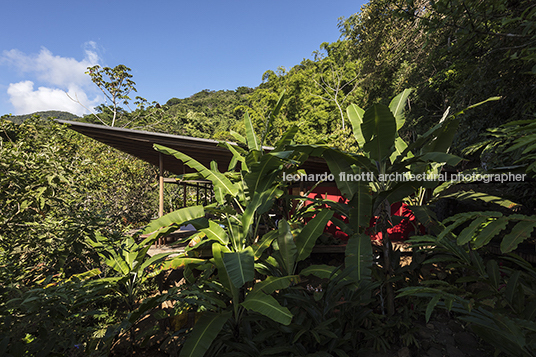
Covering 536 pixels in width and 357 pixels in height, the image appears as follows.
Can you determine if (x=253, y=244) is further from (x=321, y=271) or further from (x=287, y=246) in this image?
(x=321, y=271)

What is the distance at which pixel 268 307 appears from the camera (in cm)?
275

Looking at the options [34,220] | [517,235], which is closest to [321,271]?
[517,235]

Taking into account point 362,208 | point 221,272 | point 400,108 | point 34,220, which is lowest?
point 221,272

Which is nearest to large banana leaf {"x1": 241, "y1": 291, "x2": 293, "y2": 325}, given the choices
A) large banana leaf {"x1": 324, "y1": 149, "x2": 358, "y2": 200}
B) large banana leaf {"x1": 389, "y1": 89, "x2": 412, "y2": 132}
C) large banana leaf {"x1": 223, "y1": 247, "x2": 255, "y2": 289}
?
large banana leaf {"x1": 223, "y1": 247, "x2": 255, "y2": 289}

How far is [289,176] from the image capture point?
5254 mm

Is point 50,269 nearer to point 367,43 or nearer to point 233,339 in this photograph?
point 233,339

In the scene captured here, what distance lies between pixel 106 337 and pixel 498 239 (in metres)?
8.08

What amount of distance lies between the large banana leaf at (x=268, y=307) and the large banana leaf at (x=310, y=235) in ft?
3.15

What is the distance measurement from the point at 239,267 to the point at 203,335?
2.74ft

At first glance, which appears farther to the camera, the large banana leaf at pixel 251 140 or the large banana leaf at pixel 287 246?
the large banana leaf at pixel 251 140

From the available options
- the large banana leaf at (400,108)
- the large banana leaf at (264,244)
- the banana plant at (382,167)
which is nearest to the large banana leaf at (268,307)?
the large banana leaf at (264,244)

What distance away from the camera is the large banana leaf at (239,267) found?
9.15ft

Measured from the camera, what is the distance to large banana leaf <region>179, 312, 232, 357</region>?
8.63 feet

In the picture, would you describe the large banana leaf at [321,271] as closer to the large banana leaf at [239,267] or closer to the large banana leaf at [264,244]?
the large banana leaf at [264,244]
